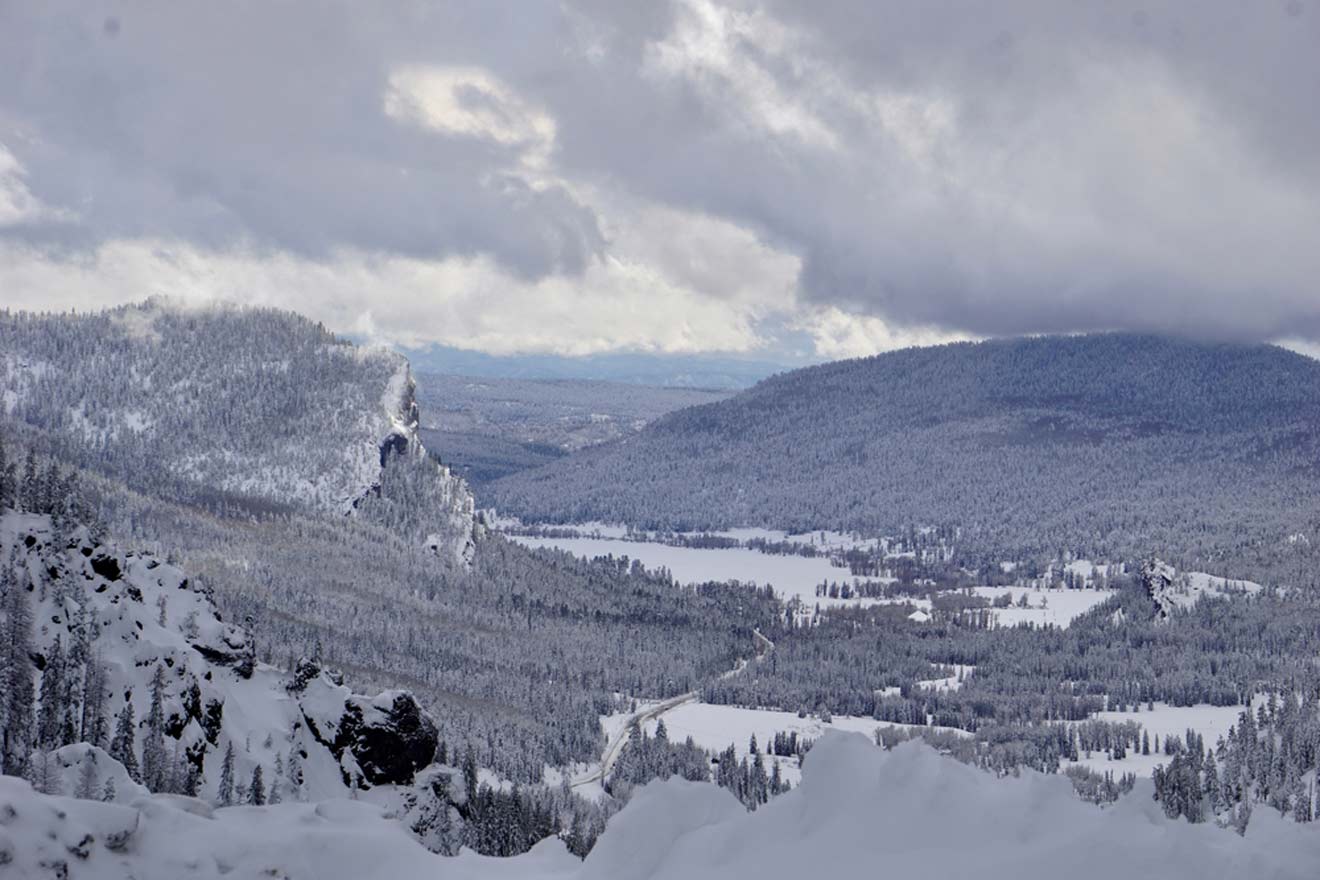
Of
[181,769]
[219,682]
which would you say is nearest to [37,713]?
[181,769]

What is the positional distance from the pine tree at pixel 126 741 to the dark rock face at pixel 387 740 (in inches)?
988

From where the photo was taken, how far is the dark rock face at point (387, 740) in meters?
146

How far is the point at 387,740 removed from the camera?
146250mm

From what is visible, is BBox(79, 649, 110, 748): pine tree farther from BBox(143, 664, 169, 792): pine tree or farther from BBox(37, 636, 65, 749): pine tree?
BBox(143, 664, 169, 792): pine tree

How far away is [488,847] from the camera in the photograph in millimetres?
140125

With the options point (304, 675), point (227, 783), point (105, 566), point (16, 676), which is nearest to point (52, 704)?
point (16, 676)

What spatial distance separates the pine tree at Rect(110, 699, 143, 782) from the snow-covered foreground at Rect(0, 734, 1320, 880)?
206 feet

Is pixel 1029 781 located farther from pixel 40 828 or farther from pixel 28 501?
pixel 28 501

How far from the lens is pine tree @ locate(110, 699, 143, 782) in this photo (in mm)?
121062

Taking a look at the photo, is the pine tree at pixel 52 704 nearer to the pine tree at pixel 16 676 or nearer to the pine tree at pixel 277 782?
the pine tree at pixel 16 676

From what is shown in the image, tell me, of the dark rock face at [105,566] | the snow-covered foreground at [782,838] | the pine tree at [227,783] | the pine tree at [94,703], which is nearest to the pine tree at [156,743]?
the pine tree at [94,703]

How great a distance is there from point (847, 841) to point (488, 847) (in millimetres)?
98214

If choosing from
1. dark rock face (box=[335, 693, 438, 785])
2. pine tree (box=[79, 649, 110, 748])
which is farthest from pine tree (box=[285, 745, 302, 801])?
pine tree (box=[79, 649, 110, 748])

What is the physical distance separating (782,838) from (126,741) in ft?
308
